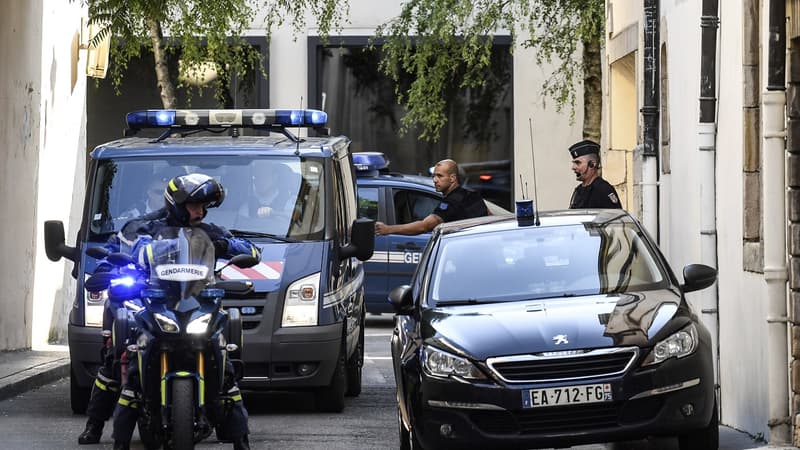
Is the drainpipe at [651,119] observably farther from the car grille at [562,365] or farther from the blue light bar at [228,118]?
the car grille at [562,365]

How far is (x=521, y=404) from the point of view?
9172 millimetres

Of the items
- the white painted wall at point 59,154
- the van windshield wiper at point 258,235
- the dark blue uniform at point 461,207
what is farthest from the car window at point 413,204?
the van windshield wiper at point 258,235

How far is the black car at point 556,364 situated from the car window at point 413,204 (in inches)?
420

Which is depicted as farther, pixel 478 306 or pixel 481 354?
pixel 478 306

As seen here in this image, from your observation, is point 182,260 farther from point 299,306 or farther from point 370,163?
point 370,163

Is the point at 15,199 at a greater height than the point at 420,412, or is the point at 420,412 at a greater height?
the point at 15,199

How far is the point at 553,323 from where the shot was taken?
9.50 meters

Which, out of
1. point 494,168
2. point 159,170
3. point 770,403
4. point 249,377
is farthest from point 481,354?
point 494,168

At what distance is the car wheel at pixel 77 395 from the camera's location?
42.1ft

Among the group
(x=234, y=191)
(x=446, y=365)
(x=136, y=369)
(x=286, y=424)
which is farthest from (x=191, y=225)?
(x=234, y=191)

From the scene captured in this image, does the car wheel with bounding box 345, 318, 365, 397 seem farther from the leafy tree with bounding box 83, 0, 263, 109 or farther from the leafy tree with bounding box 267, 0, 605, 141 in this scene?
the leafy tree with bounding box 267, 0, 605, 141

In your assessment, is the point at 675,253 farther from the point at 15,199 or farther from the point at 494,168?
the point at 494,168

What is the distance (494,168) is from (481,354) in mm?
20699

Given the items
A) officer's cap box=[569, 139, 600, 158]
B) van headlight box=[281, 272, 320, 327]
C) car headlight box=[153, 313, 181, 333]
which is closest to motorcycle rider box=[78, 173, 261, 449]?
car headlight box=[153, 313, 181, 333]
